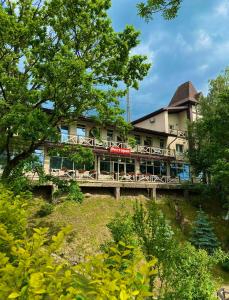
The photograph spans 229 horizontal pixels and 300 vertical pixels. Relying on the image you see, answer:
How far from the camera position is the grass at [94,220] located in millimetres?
20562

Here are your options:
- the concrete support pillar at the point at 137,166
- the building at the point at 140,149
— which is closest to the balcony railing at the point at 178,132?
the building at the point at 140,149

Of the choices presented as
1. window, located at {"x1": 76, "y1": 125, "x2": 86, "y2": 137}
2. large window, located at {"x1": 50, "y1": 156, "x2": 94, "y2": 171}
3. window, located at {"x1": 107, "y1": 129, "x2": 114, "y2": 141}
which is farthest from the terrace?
large window, located at {"x1": 50, "y1": 156, "x2": 94, "y2": 171}

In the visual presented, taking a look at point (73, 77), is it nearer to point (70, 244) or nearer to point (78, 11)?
point (78, 11)

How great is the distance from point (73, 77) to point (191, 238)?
49.1ft

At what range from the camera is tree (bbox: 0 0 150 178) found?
51.6 feet

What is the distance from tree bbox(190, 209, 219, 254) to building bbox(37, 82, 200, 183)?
967 centimetres

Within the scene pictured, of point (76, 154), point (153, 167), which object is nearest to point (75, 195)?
point (76, 154)

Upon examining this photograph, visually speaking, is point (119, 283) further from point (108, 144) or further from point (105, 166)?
point (105, 166)

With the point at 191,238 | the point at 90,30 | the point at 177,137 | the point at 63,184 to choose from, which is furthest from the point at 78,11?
the point at 177,137

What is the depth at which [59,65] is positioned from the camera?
50.1 feet

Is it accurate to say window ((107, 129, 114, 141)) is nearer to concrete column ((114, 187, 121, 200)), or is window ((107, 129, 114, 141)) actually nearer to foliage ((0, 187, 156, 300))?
concrete column ((114, 187, 121, 200))

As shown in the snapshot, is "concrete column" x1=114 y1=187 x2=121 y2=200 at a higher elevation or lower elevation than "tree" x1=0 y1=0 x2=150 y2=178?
lower

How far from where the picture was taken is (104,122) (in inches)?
734

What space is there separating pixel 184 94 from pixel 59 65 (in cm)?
3172
